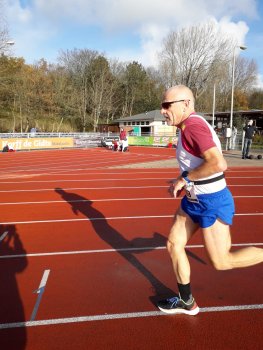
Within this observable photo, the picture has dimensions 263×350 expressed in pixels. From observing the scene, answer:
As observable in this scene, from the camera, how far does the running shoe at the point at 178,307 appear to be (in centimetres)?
335

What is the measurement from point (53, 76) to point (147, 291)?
5323 centimetres

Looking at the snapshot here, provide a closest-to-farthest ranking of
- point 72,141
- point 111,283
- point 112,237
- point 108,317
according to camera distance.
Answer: point 108,317 → point 111,283 → point 112,237 → point 72,141

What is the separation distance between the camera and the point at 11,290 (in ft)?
13.0

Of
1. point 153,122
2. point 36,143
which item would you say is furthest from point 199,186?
point 153,122

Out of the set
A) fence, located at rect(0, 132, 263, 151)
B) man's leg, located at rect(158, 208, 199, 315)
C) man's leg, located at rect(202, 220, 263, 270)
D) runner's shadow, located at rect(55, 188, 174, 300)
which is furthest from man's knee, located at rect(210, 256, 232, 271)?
fence, located at rect(0, 132, 263, 151)

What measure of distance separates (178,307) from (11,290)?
74.5 inches

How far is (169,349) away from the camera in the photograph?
284 cm

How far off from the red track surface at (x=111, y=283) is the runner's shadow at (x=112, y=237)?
15 mm

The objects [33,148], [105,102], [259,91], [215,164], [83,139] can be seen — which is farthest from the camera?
[259,91]

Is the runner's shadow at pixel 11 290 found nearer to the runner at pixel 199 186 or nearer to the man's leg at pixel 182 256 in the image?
the man's leg at pixel 182 256

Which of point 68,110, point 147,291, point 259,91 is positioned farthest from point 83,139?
point 259,91

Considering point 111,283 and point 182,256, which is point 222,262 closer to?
point 182,256

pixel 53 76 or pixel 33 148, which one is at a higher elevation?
pixel 53 76

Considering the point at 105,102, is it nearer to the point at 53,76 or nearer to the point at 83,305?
the point at 53,76
